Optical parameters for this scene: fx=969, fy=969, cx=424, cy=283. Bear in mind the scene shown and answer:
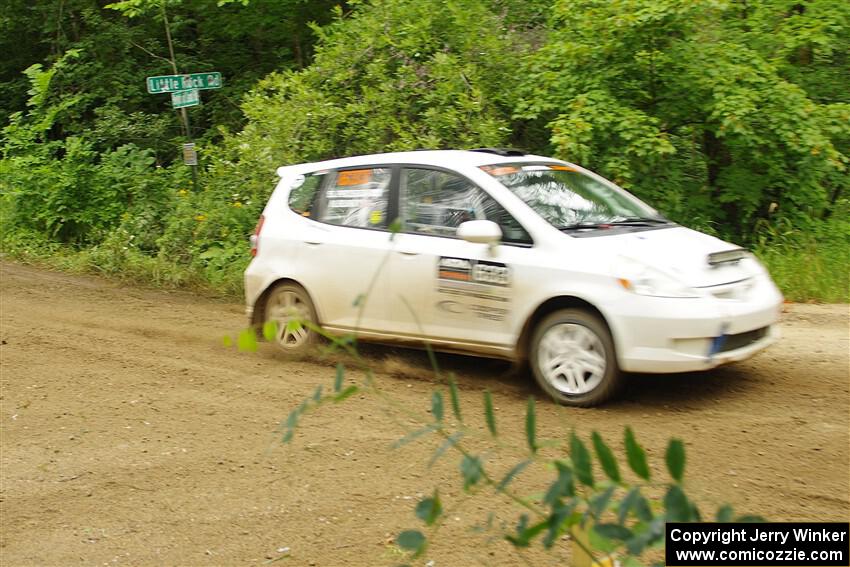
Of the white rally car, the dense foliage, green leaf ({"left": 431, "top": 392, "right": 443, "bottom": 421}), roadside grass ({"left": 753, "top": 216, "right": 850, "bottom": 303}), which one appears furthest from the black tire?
green leaf ({"left": 431, "top": 392, "right": 443, "bottom": 421})

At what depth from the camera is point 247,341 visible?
79.7 inches

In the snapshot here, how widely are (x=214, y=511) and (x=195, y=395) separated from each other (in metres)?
2.36

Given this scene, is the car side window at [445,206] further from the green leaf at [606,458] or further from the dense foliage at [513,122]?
the green leaf at [606,458]

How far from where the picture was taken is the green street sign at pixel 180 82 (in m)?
12.8

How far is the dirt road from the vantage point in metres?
4.80

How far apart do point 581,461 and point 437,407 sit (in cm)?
34

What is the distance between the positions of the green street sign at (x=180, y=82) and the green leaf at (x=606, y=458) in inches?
471

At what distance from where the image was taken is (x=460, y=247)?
720 centimetres

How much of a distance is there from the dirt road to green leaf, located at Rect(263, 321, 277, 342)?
1582mm

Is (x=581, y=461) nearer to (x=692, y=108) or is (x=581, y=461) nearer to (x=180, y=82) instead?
(x=692, y=108)

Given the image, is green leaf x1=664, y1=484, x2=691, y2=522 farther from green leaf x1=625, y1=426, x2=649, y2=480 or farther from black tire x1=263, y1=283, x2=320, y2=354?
black tire x1=263, y1=283, x2=320, y2=354

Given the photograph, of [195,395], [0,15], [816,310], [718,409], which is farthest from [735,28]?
[0,15]

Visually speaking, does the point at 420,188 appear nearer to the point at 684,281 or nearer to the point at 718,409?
the point at 684,281

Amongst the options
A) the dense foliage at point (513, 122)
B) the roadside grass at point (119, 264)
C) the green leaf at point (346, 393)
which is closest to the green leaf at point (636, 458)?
the green leaf at point (346, 393)
